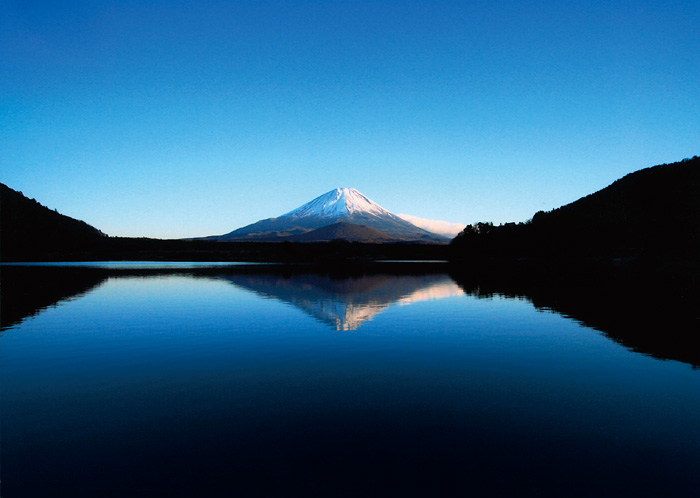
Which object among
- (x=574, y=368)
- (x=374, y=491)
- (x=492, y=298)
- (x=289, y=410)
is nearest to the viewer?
(x=374, y=491)

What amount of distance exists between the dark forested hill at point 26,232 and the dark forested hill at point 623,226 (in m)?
172

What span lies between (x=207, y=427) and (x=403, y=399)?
220 inches

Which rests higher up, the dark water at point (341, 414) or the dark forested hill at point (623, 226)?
the dark forested hill at point (623, 226)

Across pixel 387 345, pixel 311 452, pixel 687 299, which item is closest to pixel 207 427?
pixel 311 452

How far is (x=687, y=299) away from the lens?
123 ft

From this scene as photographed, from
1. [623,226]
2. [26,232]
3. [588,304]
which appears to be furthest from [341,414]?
[26,232]

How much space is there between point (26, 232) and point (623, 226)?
209 metres

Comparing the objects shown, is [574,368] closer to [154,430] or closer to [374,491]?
[374,491]

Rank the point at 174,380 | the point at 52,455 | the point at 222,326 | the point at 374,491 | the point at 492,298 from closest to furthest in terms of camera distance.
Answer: the point at 374,491
the point at 52,455
the point at 174,380
the point at 222,326
the point at 492,298

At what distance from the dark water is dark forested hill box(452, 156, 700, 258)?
179 feet

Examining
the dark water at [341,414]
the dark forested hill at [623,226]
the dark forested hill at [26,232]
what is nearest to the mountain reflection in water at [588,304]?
the dark water at [341,414]

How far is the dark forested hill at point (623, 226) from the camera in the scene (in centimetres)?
6531

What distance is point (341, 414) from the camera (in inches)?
460

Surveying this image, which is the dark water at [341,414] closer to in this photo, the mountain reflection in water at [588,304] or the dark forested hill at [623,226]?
the mountain reflection in water at [588,304]
